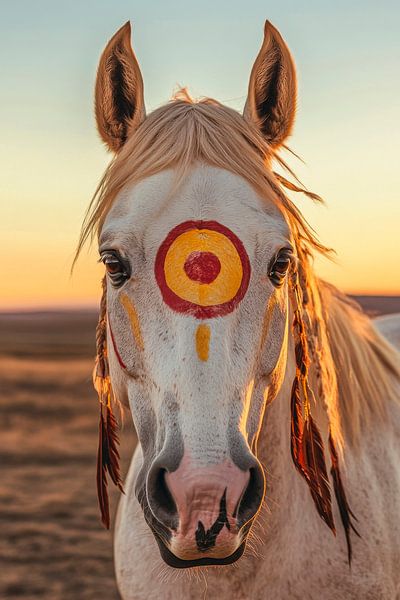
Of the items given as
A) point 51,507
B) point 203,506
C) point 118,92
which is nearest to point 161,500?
point 203,506

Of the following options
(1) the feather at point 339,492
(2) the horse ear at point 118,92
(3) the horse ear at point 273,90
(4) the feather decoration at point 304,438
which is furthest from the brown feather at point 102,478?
(3) the horse ear at point 273,90

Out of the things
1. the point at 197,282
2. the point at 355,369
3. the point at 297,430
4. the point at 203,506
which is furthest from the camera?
the point at 355,369

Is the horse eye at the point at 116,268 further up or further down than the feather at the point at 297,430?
further up

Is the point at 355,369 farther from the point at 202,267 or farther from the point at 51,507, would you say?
the point at 51,507

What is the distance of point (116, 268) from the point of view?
2.24m

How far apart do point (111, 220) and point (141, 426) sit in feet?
2.23

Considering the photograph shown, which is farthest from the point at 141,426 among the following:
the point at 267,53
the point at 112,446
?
the point at 267,53

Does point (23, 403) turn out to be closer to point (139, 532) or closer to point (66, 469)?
point (66, 469)

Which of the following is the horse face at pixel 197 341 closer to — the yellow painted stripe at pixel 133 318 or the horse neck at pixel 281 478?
the yellow painted stripe at pixel 133 318

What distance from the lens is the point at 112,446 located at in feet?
9.09

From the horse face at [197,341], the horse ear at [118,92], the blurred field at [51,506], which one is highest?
the horse ear at [118,92]

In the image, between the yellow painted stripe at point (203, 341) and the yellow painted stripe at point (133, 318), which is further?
the yellow painted stripe at point (133, 318)

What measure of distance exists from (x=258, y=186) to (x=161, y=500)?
1.06m

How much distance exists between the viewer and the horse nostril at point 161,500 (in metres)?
1.93
